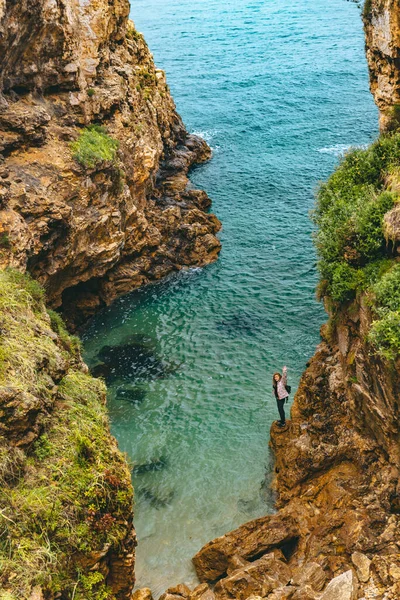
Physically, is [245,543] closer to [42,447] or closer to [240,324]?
[42,447]

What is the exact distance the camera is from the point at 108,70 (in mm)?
29328

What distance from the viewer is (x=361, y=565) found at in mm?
13383

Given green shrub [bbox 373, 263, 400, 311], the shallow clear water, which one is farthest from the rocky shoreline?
the shallow clear water

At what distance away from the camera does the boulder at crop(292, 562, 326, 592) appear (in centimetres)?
1348

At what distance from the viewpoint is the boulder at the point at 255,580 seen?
14125mm

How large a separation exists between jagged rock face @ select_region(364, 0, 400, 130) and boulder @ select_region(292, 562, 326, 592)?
42.0 ft

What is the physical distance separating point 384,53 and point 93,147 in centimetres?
1234

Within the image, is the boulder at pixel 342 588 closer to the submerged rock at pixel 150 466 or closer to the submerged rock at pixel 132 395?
the submerged rock at pixel 150 466

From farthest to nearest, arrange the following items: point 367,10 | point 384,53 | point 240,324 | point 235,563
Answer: point 240,324 < point 367,10 < point 384,53 < point 235,563

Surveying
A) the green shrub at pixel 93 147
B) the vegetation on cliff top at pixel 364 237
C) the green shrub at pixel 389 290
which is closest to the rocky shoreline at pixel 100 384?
the green shrub at pixel 93 147

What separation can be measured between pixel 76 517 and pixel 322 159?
3387cm

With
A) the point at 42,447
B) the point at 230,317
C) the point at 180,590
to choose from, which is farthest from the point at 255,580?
the point at 230,317

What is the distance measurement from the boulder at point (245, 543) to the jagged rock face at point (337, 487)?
3 centimetres

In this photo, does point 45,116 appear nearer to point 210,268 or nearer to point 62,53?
point 62,53
